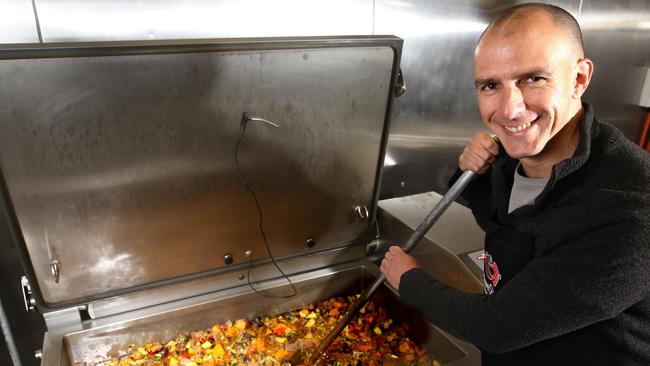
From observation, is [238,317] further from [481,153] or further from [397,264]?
[481,153]

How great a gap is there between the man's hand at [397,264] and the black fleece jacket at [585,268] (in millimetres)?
197

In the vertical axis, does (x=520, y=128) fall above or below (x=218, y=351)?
above

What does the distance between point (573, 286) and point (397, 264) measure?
0.47 metres

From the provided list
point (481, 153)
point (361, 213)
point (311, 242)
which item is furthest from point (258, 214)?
point (481, 153)

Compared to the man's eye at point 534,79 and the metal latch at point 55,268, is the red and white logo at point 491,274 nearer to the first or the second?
the man's eye at point 534,79

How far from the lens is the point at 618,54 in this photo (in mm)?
2160

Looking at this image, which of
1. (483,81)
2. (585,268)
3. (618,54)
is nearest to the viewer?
(585,268)

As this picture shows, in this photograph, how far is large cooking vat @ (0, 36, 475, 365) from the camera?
0.99 meters

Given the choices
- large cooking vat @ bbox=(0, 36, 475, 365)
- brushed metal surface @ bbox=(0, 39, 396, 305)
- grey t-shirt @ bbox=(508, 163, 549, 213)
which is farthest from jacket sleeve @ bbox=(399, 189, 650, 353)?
brushed metal surface @ bbox=(0, 39, 396, 305)

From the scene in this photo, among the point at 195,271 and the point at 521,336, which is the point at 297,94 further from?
the point at 521,336

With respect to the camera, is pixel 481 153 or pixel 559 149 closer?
pixel 559 149

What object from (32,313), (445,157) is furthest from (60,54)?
(445,157)

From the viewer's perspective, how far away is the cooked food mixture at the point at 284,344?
4.70ft

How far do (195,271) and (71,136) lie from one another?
23.4 inches
